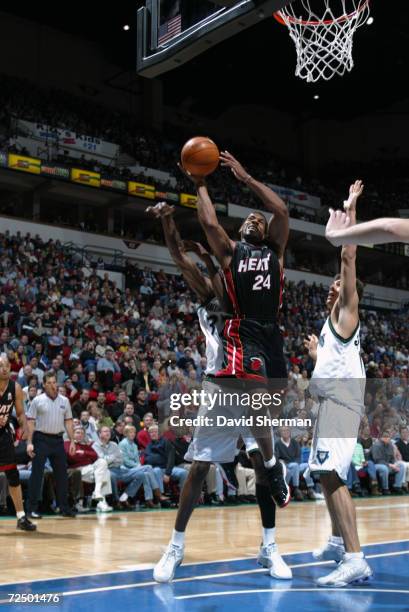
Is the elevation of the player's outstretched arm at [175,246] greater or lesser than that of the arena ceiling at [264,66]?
lesser

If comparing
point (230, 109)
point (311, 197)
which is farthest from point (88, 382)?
point (230, 109)

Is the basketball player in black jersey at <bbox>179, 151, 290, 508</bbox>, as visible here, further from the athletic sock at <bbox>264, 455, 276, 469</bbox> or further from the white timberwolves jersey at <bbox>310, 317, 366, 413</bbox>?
the white timberwolves jersey at <bbox>310, 317, 366, 413</bbox>

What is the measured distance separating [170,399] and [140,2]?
17622 mm

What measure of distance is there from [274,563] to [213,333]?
164cm

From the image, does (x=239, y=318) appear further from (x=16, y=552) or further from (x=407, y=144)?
(x=407, y=144)

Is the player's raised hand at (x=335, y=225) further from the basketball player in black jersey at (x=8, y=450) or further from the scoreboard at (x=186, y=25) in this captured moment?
the basketball player in black jersey at (x=8, y=450)

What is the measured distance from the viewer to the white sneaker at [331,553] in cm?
564

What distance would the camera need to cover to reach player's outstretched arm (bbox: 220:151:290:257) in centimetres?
512

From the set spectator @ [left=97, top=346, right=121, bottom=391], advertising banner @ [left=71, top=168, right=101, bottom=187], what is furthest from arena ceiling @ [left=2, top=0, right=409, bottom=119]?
spectator @ [left=97, top=346, right=121, bottom=391]

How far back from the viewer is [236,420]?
5.11m

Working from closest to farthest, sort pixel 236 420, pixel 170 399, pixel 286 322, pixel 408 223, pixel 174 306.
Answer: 1. pixel 408 223
2. pixel 236 420
3. pixel 170 399
4. pixel 174 306
5. pixel 286 322

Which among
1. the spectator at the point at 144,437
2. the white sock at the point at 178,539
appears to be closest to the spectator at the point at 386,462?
the spectator at the point at 144,437

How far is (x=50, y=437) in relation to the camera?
9250 millimetres

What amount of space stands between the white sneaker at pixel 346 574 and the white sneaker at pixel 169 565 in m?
0.94
